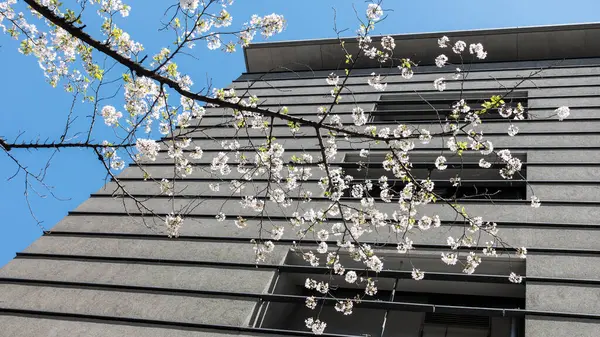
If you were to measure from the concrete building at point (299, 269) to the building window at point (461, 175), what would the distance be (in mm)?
43

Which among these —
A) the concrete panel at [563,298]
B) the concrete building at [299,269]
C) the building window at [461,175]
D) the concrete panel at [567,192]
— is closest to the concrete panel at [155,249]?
the concrete building at [299,269]

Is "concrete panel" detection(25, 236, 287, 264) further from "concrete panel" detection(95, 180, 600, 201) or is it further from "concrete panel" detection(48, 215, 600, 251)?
"concrete panel" detection(95, 180, 600, 201)

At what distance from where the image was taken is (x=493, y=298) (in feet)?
28.3

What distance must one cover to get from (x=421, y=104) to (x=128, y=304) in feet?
29.0

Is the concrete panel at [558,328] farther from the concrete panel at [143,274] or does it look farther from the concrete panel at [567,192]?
the concrete panel at [143,274]

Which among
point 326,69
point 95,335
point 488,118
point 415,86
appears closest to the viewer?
point 95,335

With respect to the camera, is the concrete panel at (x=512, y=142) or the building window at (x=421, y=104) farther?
the building window at (x=421, y=104)

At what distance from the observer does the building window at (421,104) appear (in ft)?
46.8

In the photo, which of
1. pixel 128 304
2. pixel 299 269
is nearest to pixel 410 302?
pixel 299 269

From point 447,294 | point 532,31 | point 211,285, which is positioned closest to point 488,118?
point 532,31

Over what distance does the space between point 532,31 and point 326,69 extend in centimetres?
595

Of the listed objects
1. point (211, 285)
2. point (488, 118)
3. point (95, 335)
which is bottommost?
point (95, 335)

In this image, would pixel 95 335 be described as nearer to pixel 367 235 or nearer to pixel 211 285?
pixel 211 285

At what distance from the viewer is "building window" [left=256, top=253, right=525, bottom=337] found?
26.5ft
